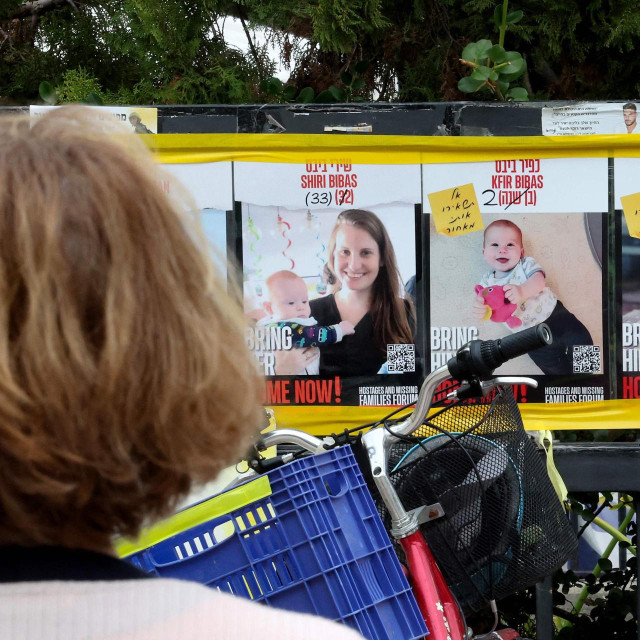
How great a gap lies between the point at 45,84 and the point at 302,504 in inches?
113

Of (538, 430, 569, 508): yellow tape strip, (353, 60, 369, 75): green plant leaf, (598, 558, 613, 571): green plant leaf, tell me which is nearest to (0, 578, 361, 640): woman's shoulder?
(538, 430, 569, 508): yellow tape strip

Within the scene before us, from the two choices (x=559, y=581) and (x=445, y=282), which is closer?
(x=445, y=282)

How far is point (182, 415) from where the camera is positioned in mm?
888

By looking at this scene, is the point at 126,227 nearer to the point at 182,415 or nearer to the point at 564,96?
the point at 182,415

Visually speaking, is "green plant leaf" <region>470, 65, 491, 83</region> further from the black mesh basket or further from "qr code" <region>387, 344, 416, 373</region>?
the black mesh basket

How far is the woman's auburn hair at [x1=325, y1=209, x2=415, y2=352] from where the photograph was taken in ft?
10.9

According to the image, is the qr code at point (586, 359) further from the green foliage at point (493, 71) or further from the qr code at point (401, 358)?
the green foliage at point (493, 71)

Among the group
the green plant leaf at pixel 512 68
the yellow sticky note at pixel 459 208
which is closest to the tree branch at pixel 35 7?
the green plant leaf at pixel 512 68

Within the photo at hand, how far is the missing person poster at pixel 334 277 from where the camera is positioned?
3318 mm

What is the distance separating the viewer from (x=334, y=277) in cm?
334

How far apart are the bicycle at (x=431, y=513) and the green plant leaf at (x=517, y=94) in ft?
5.88

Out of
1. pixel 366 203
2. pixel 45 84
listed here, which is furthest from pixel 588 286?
pixel 45 84

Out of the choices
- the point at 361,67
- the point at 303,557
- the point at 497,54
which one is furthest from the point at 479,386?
the point at 361,67

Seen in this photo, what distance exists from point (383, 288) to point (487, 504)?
54.2 inches
